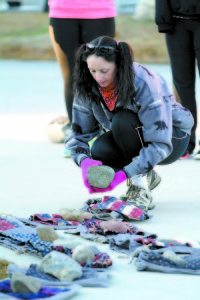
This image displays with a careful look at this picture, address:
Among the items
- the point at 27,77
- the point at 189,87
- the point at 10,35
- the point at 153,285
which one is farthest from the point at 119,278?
the point at 10,35

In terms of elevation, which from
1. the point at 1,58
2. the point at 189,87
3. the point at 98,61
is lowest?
the point at 1,58

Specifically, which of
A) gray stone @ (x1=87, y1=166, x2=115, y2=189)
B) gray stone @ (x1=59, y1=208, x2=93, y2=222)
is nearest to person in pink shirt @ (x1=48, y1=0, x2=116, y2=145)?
gray stone @ (x1=87, y1=166, x2=115, y2=189)

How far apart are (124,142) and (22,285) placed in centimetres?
131

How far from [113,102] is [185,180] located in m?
0.90

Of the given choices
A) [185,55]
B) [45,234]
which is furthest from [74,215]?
[185,55]

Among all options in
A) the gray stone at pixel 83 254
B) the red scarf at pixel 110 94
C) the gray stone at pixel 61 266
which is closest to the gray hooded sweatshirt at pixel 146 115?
the red scarf at pixel 110 94

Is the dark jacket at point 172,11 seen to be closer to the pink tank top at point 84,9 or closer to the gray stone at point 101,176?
the pink tank top at point 84,9

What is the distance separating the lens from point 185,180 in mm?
4027

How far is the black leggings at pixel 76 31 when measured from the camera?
4656mm

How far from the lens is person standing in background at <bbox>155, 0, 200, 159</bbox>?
4.34 m

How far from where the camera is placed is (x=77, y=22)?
470cm

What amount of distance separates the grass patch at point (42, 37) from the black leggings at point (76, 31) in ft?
20.8

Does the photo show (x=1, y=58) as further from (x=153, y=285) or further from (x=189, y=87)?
(x=153, y=285)

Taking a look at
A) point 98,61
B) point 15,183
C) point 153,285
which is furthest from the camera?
point 15,183
